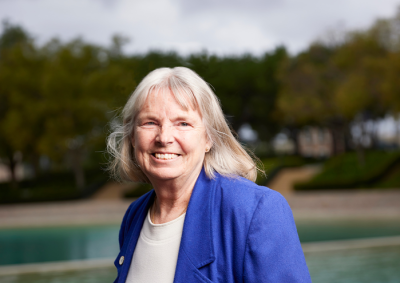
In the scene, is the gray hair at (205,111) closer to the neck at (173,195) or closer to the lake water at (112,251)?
the neck at (173,195)

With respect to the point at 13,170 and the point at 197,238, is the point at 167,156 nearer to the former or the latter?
the point at 197,238

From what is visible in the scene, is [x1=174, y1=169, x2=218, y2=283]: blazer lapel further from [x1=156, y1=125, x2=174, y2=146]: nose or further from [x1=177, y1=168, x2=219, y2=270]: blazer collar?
[x1=156, y1=125, x2=174, y2=146]: nose

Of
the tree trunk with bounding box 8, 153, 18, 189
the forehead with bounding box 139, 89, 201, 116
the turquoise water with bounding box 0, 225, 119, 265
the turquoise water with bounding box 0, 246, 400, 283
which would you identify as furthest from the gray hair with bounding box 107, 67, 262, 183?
the tree trunk with bounding box 8, 153, 18, 189

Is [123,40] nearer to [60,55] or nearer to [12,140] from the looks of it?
[60,55]

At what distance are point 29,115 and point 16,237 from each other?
15364 mm

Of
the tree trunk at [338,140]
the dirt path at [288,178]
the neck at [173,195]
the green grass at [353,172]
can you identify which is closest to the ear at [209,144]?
the neck at [173,195]

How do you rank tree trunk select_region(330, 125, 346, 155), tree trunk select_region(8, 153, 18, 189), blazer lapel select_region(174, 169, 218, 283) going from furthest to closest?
1. tree trunk select_region(330, 125, 346, 155)
2. tree trunk select_region(8, 153, 18, 189)
3. blazer lapel select_region(174, 169, 218, 283)

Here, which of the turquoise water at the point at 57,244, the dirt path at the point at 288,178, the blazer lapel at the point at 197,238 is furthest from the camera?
the dirt path at the point at 288,178

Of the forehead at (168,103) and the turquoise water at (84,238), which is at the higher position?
the forehead at (168,103)

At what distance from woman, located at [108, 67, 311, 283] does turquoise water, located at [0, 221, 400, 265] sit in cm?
989

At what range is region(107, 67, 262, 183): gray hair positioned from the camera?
182 centimetres

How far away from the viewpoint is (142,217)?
81.1 inches

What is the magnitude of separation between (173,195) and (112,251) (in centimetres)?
Result: 1069

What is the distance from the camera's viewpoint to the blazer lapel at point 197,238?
1661 mm
